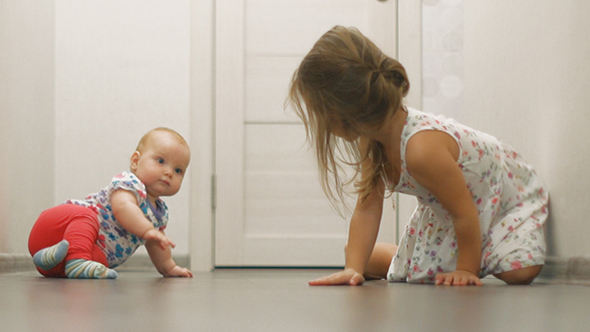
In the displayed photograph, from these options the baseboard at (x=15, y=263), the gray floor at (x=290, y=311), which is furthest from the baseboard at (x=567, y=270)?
the baseboard at (x=15, y=263)

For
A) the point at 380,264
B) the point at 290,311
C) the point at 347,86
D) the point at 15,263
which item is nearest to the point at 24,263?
the point at 15,263

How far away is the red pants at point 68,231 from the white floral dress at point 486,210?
0.74 m

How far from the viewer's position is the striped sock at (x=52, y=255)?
4.63 ft

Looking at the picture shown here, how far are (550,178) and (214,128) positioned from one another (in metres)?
1.52

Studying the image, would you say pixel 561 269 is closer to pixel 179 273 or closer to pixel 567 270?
pixel 567 270

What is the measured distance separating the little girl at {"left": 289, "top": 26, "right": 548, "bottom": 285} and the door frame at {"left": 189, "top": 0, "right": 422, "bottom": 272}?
4.10ft

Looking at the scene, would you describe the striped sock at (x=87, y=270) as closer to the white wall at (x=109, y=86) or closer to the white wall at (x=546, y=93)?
the white wall at (x=546, y=93)

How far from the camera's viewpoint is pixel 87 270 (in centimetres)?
139

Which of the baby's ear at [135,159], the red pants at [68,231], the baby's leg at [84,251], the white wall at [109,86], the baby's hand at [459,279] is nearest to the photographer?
the baby's hand at [459,279]

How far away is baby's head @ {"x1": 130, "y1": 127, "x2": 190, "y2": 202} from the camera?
172 centimetres

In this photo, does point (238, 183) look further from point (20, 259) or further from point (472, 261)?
point (472, 261)

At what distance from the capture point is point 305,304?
0.76 metres

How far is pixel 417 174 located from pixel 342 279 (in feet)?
0.82

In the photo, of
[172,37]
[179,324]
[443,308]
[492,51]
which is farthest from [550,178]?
[172,37]
